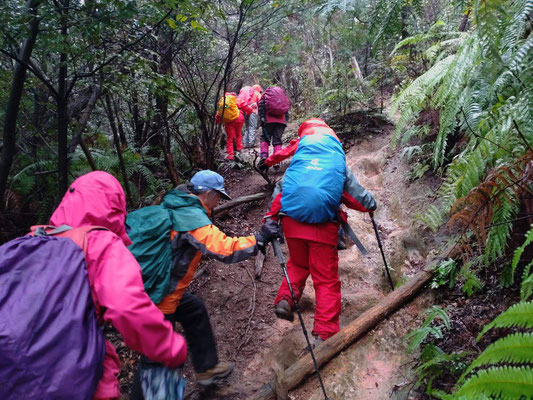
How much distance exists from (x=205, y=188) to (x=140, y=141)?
4845mm

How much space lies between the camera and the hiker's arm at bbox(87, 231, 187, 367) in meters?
1.82

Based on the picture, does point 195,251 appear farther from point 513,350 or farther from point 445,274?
point 513,350

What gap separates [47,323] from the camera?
1.61 meters

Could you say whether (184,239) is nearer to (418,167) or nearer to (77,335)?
(77,335)

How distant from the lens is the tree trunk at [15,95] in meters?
3.40

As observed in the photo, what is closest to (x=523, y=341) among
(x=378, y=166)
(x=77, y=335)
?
(x=77, y=335)

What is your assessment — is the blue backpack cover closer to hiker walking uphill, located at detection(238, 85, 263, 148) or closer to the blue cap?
the blue cap

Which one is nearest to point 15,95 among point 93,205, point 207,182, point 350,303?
point 207,182

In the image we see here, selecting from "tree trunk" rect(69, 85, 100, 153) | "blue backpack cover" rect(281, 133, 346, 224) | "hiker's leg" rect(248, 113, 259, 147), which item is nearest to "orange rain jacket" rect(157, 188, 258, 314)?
"blue backpack cover" rect(281, 133, 346, 224)

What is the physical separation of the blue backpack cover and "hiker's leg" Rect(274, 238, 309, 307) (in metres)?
0.49

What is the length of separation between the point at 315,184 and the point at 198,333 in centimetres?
204

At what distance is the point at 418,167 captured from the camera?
5973 millimetres

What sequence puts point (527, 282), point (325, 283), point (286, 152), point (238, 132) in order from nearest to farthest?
point (527, 282) → point (325, 283) → point (286, 152) → point (238, 132)

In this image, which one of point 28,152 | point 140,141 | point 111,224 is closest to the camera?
point 111,224
